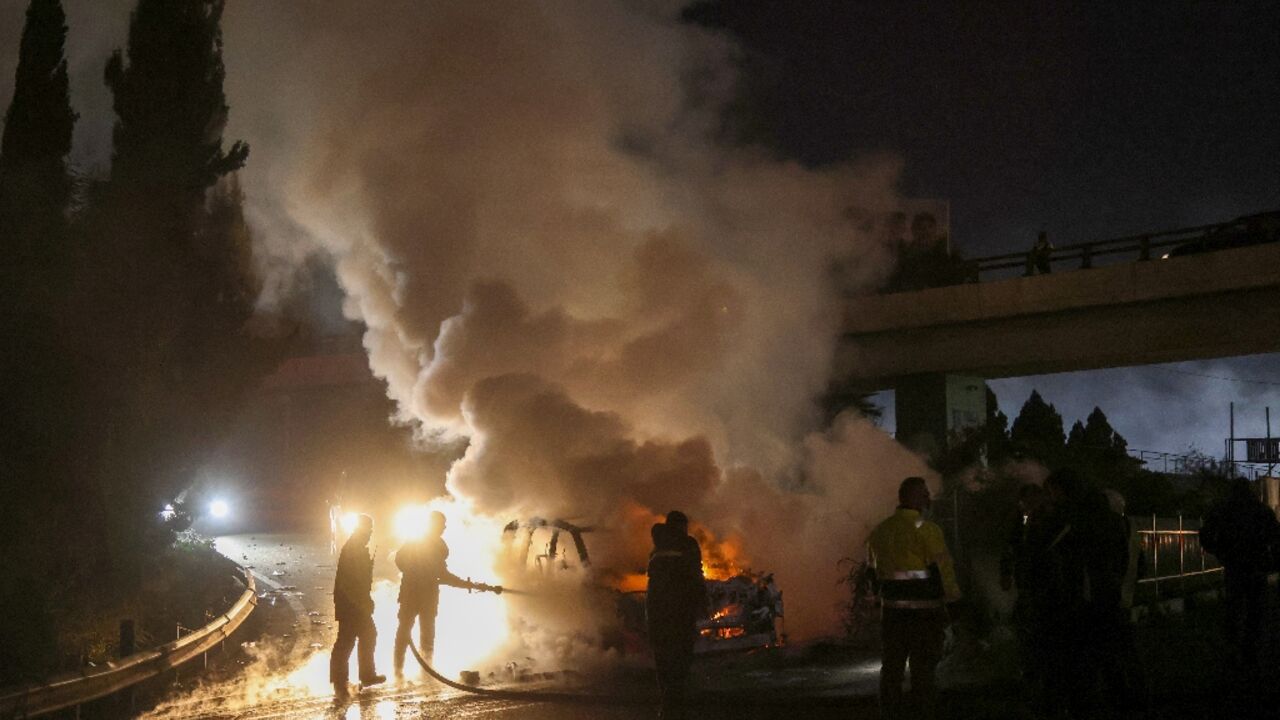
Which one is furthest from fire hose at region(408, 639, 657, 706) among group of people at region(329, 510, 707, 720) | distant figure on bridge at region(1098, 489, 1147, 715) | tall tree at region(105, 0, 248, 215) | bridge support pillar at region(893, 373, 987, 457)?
bridge support pillar at region(893, 373, 987, 457)

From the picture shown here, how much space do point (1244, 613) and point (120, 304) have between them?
1646 cm

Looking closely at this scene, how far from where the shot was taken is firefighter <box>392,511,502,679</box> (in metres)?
12.4

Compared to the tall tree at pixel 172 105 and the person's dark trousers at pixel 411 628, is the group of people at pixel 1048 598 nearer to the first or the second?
the person's dark trousers at pixel 411 628


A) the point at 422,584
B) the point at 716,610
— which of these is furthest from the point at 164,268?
the point at 716,610

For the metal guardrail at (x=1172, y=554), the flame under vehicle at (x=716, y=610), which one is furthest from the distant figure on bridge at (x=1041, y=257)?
the flame under vehicle at (x=716, y=610)

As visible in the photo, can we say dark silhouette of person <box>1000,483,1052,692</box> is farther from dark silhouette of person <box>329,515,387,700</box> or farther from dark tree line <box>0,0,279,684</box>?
dark tree line <box>0,0,279,684</box>

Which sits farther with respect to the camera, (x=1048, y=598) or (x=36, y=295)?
(x=36, y=295)

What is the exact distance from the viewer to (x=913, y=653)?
7.84m

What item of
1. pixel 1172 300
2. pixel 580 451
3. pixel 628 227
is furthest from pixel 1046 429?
pixel 580 451

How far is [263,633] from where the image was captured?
660 inches

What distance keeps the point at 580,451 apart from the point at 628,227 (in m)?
5.16

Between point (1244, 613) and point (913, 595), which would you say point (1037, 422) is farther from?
point (913, 595)

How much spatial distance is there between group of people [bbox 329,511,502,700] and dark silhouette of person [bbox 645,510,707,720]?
10.4 feet

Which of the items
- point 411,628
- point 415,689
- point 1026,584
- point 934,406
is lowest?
point 415,689
